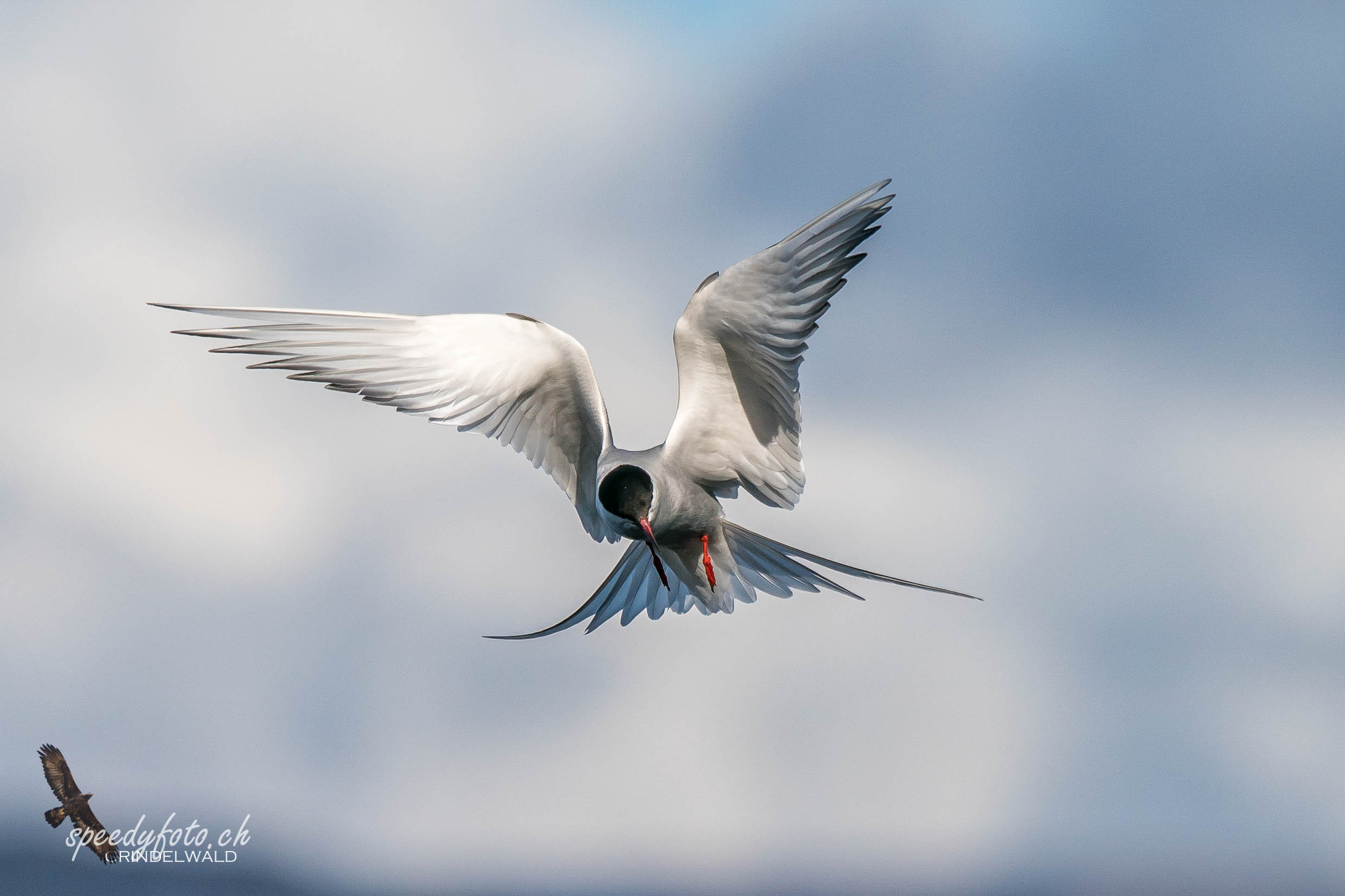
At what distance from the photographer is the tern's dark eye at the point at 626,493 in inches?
213

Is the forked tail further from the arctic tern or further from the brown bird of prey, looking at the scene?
the brown bird of prey

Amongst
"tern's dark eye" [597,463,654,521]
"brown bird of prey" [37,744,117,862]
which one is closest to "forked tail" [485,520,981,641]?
"tern's dark eye" [597,463,654,521]

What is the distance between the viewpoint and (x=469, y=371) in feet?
19.9

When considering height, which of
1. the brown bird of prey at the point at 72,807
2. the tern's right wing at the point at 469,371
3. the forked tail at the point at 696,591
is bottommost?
the brown bird of prey at the point at 72,807

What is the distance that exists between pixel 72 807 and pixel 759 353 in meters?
5.55

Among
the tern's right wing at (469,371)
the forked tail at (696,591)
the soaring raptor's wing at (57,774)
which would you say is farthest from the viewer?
the soaring raptor's wing at (57,774)

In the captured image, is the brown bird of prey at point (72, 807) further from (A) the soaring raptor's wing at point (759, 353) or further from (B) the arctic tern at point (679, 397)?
(A) the soaring raptor's wing at point (759, 353)

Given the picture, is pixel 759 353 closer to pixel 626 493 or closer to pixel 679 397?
pixel 679 397

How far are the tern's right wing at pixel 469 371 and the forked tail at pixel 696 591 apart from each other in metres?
0.47

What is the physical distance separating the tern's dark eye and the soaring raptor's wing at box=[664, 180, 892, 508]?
0.82 meters

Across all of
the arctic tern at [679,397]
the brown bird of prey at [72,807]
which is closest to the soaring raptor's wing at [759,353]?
the arctic tern at [679,397]

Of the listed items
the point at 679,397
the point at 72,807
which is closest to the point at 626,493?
the point at 679,397

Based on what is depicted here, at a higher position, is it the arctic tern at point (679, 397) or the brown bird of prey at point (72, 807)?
the arctic tern at point (679, 397)

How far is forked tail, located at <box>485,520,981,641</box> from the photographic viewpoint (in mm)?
6684
